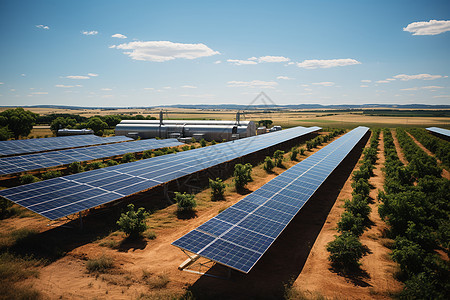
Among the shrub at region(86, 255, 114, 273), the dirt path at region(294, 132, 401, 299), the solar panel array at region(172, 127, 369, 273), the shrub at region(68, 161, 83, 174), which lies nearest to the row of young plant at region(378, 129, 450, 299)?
the dirt path at region(294, 132, 401, 299)

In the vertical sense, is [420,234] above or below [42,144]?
below

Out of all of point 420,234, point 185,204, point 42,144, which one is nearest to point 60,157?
point 42,144

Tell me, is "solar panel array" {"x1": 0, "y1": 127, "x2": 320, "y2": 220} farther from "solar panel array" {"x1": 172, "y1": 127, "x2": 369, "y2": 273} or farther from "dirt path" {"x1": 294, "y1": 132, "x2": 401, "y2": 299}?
"dirt path" {"x1": 294, "y1": 132, "x2": 401, "y2": 299}

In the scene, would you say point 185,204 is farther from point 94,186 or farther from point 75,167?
point 75,167

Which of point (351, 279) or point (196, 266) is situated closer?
point (351, 279)

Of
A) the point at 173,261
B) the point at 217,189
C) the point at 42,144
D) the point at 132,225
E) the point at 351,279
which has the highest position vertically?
the point at 42,144

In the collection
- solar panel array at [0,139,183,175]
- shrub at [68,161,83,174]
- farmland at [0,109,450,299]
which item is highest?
solar panel array at [0,139,183,175]

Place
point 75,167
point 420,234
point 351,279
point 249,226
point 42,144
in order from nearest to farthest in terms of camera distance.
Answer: point 351,279 < point 249,226 < point 420,234 < point 75,167 < point 42,144

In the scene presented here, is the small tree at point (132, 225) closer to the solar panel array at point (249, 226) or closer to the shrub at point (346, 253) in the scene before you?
the solar panel array at point (249, 226)
